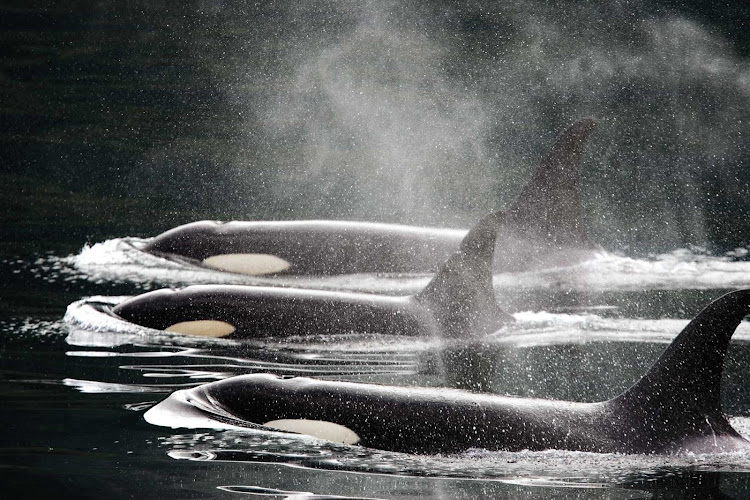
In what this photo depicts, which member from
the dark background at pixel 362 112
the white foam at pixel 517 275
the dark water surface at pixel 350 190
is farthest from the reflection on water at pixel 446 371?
the dark background at pixel 362 112

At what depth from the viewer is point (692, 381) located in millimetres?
6461

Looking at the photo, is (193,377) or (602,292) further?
(602,292)

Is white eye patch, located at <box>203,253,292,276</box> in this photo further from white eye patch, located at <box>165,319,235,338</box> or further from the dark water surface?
white eye patch, located at <box>165,319,235,338</box>

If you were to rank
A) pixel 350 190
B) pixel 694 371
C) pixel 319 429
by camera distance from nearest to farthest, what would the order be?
1. pixel 694 371
2. pixel 319 429
3. pixel 350 190

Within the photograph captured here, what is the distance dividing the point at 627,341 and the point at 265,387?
4.22 m

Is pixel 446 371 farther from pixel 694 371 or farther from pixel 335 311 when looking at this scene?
pixel 694 371

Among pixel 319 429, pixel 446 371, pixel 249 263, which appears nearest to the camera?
pixel 319 429

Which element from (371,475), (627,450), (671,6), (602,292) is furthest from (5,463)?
(671,6)

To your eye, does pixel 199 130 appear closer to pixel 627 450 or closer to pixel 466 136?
pixel 466 136

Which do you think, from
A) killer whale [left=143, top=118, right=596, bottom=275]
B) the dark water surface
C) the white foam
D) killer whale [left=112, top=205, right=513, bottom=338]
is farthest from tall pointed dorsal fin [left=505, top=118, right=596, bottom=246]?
killer whale [left=112, top=205, right=513, bottom=338]

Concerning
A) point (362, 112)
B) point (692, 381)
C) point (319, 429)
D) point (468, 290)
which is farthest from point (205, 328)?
point (362, 112)

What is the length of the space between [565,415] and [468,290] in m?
3.64

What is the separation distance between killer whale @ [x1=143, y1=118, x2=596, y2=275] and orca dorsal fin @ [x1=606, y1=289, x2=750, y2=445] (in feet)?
23.6

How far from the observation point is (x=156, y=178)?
20281mm
